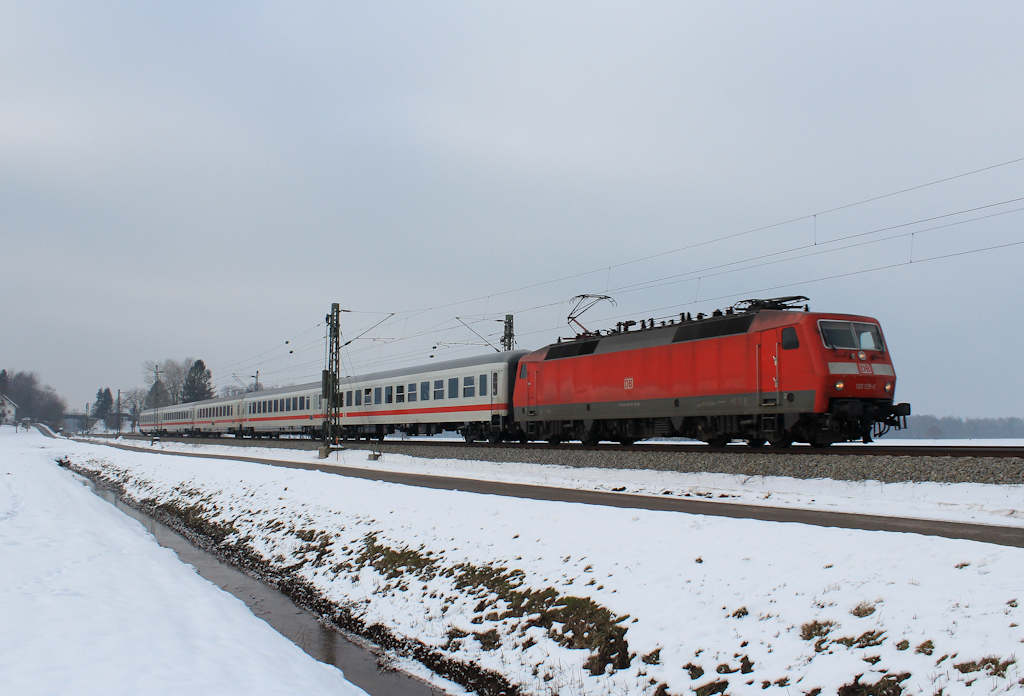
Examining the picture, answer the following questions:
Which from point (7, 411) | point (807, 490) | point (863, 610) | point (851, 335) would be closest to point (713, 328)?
point (851, 335)

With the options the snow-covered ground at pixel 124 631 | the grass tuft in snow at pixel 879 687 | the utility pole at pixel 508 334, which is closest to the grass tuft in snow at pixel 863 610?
the grass tuft in snow at pixel 879 687

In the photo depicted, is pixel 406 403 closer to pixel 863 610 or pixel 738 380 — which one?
pixel 738 380

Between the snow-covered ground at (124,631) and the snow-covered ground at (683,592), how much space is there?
7.11 feet

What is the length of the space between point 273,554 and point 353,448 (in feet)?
67.3

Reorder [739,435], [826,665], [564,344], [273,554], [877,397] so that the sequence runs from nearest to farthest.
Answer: [826,665], [273,554], [877,397], [739,435], [564,344]

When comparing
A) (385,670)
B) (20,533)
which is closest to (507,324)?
(20,533)

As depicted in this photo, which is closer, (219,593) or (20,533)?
(219,593)

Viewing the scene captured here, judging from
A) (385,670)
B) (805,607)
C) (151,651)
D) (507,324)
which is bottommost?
(385,670)

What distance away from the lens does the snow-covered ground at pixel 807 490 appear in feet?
39.2

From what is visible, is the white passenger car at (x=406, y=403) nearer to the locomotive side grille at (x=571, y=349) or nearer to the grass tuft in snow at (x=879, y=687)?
the locomotive side grille at (x=571, y=349)

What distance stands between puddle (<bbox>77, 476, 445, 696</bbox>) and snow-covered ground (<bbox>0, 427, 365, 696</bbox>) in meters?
0.42

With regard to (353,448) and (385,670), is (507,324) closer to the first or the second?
(353,448)

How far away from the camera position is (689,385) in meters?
20.4

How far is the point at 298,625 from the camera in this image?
10.9 metres
